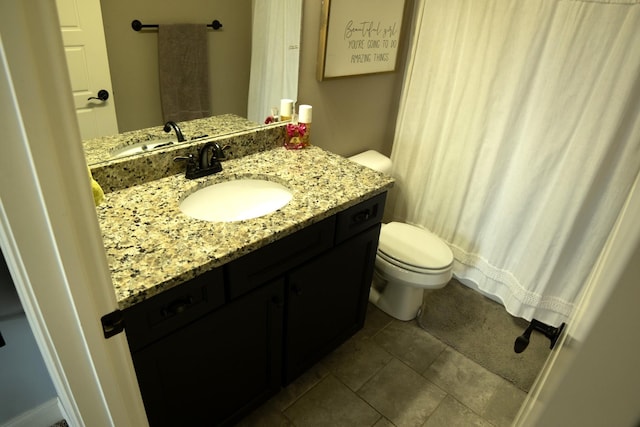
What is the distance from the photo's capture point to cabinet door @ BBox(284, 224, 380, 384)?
4.59 feet

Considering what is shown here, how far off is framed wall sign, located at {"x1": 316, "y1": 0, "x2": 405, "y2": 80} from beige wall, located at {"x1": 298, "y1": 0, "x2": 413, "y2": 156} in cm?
4

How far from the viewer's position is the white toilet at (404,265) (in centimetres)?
185

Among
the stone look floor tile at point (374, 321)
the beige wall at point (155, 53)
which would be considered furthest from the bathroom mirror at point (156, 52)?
the stone look floor tile at point (374, 321)

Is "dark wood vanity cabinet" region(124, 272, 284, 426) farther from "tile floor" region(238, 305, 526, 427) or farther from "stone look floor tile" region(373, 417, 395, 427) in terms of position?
"stone look floor tile" region(373, 417, 395, 427)

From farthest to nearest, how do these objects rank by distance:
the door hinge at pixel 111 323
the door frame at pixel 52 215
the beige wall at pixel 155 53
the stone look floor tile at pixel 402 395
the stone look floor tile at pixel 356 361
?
the stone look floor tile at pixel 356 361
the stone look floor tile at pixel 402 395
the beige wall at pixel 155 53
the door hinge at pixel 111 323
the door frame at pixel 52 215

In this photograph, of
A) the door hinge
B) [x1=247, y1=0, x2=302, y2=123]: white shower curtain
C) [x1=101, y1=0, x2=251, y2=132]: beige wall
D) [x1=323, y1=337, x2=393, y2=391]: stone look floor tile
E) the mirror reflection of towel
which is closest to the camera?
the door hinge

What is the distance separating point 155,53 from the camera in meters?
1.25

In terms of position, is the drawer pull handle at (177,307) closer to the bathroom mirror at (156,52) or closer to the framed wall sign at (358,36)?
the bathroom mirror at (156,52)

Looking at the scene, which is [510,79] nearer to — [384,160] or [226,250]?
[384,160]

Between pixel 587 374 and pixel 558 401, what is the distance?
42 mm

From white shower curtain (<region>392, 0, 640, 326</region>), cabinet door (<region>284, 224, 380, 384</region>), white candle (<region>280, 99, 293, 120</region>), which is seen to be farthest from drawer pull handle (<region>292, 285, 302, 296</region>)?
white shower curtain (<region>392, 0, 640, 326</region>)

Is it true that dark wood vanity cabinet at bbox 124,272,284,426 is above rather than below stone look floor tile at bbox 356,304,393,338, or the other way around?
above

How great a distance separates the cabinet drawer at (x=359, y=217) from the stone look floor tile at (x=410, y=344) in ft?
2.43

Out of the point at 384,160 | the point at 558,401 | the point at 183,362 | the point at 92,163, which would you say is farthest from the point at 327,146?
the point at 558,401
